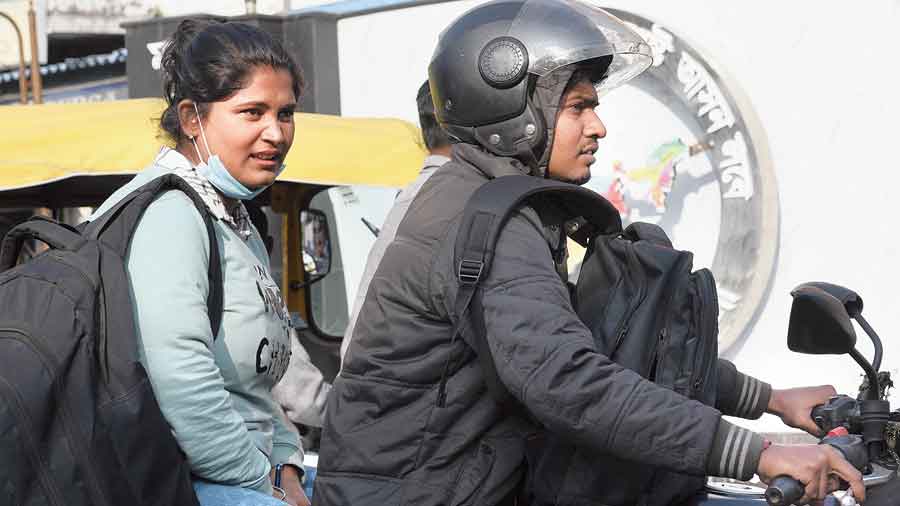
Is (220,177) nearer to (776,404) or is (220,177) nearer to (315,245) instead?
(776,404)

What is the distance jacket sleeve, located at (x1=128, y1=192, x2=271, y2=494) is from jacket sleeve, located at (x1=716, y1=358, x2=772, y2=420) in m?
1.04

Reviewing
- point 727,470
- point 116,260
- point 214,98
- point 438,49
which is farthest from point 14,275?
point 727,470

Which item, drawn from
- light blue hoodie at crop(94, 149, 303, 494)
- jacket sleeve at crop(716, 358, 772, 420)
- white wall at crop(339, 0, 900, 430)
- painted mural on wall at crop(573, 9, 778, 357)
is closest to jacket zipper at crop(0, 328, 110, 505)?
light blue hoodie at crop(94, 149, 303, 494)

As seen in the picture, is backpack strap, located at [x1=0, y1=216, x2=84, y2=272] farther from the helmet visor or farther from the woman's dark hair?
the helmet visor

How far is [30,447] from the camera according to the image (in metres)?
2.32

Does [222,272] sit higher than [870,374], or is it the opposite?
[222,272]

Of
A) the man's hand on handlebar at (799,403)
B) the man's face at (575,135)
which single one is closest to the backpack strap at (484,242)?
the man's face at (575,135)

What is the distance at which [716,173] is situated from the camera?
967 centimetres

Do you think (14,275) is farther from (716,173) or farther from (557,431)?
(716,173)

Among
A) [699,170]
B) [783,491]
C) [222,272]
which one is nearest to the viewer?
[783,491]

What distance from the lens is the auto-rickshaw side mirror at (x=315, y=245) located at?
7434 millimetres

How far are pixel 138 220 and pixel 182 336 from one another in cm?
25

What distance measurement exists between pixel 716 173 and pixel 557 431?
7.70m

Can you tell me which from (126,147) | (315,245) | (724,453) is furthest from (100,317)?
(315,245)
